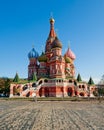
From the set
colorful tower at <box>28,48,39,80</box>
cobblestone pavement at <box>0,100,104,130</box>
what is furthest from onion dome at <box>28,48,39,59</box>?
cobblestone pavement at <box>0,100,104,130</box>

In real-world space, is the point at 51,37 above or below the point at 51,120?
above

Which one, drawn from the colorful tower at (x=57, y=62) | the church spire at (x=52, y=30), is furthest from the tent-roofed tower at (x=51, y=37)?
the colorful tower at (x=57, y=62)

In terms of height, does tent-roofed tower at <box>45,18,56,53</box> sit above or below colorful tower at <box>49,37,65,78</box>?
above

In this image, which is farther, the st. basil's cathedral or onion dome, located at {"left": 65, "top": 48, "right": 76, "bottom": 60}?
onion dome, located at {"left": 65, "top": 48, "right": 76, "bottom": 60}

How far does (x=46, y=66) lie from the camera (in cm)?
7444

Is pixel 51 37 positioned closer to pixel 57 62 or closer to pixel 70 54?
pixel 70 54

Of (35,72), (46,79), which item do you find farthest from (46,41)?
(46,79)

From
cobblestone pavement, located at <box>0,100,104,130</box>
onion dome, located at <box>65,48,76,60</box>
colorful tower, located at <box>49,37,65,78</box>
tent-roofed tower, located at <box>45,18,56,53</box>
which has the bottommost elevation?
cobblestone pavement, located at <box>0,100,104,130</box>

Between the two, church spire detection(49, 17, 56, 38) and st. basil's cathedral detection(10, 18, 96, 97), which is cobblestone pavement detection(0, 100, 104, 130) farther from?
church spire detection(49, 17, 56, 38)

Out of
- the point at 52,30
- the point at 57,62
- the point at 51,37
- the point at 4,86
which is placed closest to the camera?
the point at 57,62

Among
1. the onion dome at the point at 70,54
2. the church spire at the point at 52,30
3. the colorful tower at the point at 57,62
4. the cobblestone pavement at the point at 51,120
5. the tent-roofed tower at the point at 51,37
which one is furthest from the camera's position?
the onion dome at the point at 70,54

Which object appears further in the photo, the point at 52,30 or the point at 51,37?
the point at 52,30

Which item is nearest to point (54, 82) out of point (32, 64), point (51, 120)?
point (32, 64)

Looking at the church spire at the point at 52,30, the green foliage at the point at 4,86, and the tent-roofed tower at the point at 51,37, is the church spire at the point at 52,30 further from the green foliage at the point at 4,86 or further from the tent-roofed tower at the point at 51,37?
the green foliage at the point at 4,86
